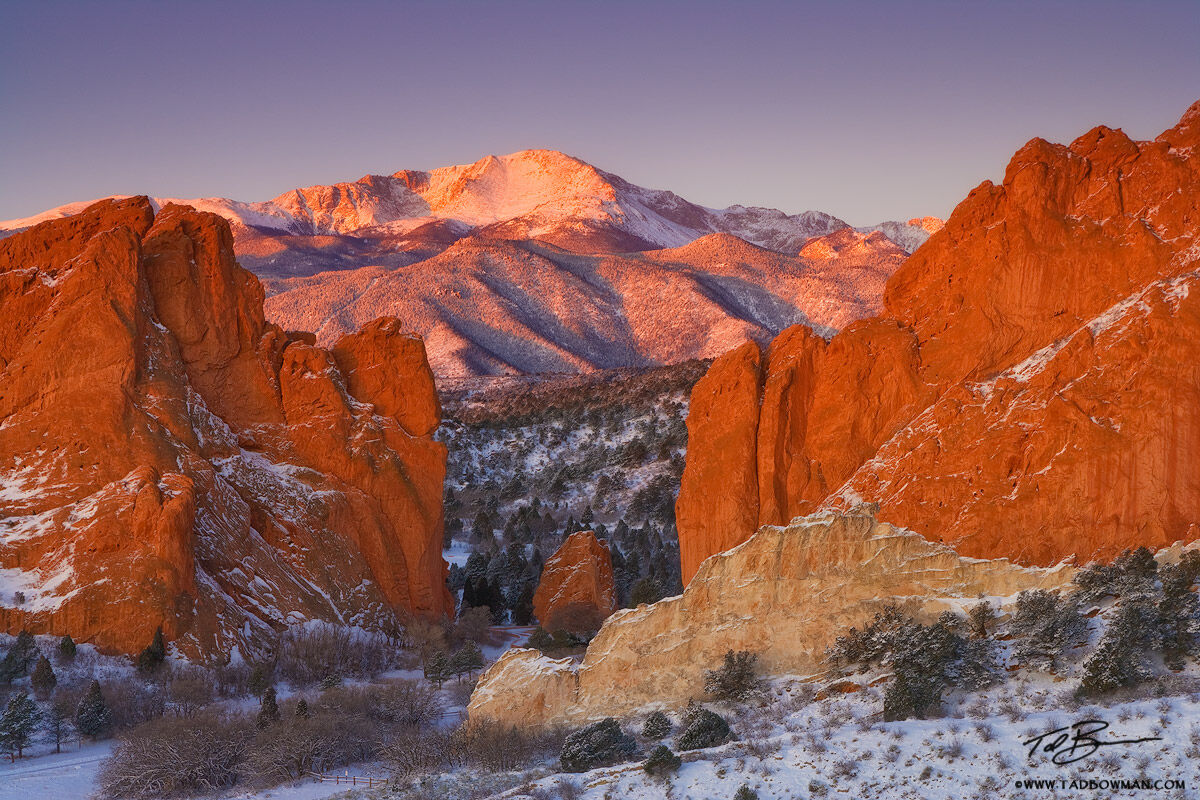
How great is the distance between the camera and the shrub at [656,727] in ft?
87.9

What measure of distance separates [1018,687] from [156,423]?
34.4 meters

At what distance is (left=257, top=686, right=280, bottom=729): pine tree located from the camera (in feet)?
111

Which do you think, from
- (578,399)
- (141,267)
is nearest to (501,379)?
(578,399)

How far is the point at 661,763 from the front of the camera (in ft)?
76.7

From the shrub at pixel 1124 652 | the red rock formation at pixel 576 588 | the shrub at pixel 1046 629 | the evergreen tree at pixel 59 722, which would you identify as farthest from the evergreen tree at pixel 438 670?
the shrub at pixel 1124 652

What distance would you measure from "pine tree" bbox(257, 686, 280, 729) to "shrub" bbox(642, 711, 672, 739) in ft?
41.6

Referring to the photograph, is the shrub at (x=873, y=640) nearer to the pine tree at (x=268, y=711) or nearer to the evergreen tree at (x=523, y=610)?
the pine tree at (x=268, y=711)

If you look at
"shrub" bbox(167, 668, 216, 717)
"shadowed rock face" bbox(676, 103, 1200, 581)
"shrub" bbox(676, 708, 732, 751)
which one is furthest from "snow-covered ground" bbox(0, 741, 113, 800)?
"shadowed rock face" bbox(676, 103, 1200, 581)

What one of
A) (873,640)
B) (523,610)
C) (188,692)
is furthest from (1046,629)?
(523,610)

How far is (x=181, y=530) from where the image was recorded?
134 feet

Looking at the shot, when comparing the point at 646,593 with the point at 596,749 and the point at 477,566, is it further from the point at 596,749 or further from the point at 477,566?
the point at 596,749

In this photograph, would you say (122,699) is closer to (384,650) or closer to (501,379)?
(384,650)

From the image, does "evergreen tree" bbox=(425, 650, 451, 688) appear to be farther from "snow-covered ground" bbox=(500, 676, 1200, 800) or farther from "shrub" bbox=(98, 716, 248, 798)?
"snow-covered ground" bbox=(500, 676, 1200, 800)
